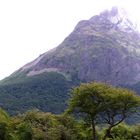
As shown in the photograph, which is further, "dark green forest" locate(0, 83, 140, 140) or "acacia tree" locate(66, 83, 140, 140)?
"acacia tree" locate(66, 83, 140, 140)

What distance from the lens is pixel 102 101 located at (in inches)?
3447

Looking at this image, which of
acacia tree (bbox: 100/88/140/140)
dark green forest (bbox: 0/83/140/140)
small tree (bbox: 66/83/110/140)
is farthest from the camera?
small tree (bbox: 66/83/110/140)

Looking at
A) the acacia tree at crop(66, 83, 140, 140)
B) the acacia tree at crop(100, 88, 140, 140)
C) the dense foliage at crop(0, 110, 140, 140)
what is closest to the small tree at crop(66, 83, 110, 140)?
the acacia tree at crop(66, 83, 140, 140)

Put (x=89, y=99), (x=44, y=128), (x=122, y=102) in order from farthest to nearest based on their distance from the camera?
(x=44, y=128) < (x=89, y=99) < (x=122, y=102)

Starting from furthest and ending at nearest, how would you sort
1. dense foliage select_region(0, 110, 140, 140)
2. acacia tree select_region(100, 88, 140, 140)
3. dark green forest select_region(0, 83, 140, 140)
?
acacia tree select_region(100, 88, 140, 140) → dark green forest select_region(0, 83, 140, 140) → dense foliage select_region(0, 110, 140, 140)

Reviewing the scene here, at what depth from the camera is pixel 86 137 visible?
9550 cm

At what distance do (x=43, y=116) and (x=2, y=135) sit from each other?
9.01 m

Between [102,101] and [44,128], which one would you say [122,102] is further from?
[44,128]

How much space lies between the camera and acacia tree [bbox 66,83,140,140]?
86.7 metres

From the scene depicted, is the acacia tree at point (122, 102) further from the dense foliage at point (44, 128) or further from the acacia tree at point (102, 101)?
the dense foliage at point (44, 128)

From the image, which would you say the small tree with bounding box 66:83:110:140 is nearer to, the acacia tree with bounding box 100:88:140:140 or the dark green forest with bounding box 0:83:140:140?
the dark green forest with bounding box 0:83:140:140

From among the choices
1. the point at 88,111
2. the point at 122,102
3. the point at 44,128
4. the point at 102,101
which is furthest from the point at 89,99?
the point at 44,128

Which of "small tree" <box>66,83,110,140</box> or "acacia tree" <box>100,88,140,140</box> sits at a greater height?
"small tree" <box>66,83,110,140</box>

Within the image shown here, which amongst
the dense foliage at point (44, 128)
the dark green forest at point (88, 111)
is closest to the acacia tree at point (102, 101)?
the dark green forest at point (88, 111)
